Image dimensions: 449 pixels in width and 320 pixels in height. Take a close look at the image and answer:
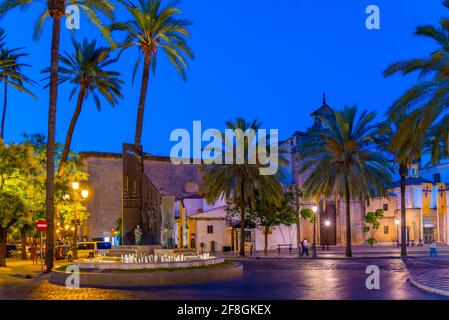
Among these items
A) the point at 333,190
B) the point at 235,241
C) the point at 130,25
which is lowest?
the point at 235,241

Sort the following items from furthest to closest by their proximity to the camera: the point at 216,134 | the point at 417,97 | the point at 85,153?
the point at 85,153 → the point at 216,134 → the point at 417,97

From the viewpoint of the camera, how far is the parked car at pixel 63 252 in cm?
3897

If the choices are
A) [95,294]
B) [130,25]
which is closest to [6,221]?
[130,25]

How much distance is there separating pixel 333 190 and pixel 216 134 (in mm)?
9524

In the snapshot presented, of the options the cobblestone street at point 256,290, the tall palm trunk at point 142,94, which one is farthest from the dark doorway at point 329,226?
the cobblestone street at point 256,290

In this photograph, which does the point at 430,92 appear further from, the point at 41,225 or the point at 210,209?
the point at 210,209

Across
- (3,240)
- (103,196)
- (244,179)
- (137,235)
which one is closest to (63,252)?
(3,240)

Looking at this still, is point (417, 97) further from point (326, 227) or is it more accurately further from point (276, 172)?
point (326, 227)

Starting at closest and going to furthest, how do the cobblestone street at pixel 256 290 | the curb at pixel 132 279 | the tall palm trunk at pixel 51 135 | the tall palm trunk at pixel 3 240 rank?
the cobblestone street at pixel 256 290
the curb at pixel 132 279
the tall palm trunk at pixel 51 135
the tall palm trunk at pixel 3 240

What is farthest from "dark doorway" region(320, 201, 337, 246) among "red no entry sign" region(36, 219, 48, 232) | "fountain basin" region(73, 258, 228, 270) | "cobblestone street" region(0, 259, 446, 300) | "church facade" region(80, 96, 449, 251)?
"fountain basin" region(73, 258, 228, 270)

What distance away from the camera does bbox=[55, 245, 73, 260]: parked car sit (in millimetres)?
38969

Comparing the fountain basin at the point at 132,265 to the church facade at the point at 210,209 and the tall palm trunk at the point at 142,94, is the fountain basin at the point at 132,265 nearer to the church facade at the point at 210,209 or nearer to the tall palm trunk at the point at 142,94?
the church facade at the point at 210,209

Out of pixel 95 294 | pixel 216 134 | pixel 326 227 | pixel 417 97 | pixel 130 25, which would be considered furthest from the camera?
pixel 326 227

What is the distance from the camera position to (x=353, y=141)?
129ft
